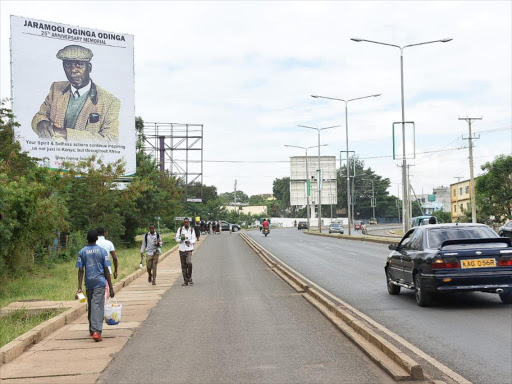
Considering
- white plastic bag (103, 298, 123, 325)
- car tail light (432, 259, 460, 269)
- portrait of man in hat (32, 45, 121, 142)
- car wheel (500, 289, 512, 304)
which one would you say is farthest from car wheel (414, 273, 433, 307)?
portrait of man in hat (32, 45, 121, 142)

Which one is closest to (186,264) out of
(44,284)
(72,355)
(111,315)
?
(44,284)

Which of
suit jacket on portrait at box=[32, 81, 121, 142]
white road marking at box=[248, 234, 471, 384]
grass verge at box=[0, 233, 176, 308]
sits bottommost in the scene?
grass verge at box=[0, 233, 176, 308]

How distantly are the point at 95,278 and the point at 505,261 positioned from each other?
6897 millimetres

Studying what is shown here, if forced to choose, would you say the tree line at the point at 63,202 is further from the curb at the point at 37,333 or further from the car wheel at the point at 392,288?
the car wheel at the point at 392,288

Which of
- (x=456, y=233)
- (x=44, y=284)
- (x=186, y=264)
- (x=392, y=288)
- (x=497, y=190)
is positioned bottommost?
(x=44, y=284)

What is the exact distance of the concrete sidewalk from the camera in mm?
7156

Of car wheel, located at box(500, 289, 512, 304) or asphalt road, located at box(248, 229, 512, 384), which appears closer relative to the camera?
asphalt road, located at box(248, 229, 512, 384)

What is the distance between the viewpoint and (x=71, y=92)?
33.9 m

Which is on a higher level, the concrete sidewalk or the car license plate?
the car license plate

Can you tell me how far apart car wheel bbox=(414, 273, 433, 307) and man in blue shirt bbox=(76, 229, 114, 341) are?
17.9 feet

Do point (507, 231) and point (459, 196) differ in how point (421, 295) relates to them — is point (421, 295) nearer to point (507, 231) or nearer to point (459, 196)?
point (507, 231)

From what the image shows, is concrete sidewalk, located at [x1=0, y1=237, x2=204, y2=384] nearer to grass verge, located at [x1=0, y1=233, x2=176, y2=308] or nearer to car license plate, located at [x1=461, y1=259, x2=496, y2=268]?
grass verge, located at [x1=0, y1=233, x2=176, y2=308]

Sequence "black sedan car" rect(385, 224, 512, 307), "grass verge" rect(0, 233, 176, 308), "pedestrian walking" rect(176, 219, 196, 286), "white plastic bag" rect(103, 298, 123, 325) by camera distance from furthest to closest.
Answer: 1. "pedestrian walking" rect(176, 219, 196, 286)
2. "grass verge" rect(0, 233, 176, 308)
3. "black sedan car" rect(385, 224, 512, 307)
4. "white plastic bag" rect(103, 298, 123, 325)

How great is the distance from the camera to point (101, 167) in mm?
33844
